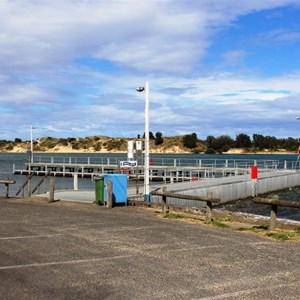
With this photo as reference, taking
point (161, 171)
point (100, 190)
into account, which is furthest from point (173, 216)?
point (161, 171)

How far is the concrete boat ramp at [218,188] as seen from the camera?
2244cm

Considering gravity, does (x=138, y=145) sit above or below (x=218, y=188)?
above

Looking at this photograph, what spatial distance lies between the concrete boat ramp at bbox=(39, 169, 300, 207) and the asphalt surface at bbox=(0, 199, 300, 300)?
7.55 m

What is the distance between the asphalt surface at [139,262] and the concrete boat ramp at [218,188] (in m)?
7.55

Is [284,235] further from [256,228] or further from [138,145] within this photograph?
[138,145]

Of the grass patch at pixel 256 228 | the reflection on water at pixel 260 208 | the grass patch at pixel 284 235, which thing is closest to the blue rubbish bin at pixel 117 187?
the grass patch at pixel 256 228

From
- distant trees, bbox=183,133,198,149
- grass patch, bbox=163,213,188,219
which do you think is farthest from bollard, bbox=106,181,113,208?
distant trees, bbox=183,133,198,149

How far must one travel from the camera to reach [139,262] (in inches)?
339

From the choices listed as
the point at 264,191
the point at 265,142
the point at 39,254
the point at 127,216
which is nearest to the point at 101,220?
the point at 127,216

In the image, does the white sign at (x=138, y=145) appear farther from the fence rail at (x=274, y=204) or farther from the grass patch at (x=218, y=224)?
the fence rail at (x=274, y=204)

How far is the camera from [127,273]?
25.6 ft

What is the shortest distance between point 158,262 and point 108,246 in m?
1.85

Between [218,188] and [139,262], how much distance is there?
21.4m

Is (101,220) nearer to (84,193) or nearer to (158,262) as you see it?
(158,262)
